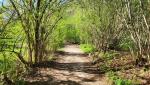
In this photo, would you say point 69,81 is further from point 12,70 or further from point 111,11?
point 111,11

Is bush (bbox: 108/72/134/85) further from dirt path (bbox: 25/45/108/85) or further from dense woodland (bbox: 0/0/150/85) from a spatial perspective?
dirt path (bbox: 25/45/108/85)

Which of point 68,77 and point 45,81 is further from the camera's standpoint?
point 68,77

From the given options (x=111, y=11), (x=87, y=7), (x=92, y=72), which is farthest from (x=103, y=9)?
(x=92, y=72)

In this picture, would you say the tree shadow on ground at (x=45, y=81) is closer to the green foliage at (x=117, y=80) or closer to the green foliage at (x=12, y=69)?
the green foliage at (x=12, y=69)

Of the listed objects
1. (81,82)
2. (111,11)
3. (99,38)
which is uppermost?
(111,11)

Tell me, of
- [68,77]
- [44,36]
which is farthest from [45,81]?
[44,36]

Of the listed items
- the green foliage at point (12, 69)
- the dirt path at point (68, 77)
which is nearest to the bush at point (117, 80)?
the dirt path at point (68, 77)

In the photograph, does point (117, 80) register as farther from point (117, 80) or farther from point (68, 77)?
point (68, 77)

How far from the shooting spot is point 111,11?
1096 inches

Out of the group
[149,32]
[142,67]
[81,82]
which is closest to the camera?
[149,32]

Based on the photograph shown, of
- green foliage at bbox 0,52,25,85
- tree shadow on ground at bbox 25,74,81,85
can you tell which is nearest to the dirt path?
tree shadow on ground at bbox 25,74,81,85

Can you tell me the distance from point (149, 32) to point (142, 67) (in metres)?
4.19

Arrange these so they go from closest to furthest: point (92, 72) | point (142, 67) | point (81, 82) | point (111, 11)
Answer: point (81, 82) → point (142, 67) → point (92, 72) → point (111, 11)

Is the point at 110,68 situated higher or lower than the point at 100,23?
lower
